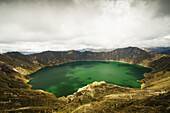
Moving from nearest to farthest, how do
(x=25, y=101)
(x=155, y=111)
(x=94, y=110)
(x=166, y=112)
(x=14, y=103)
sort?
(x=166, y=112) < (x=155, y=111) < (x=94, y=110) < (x=14, y=103) < (x=25, y=101)

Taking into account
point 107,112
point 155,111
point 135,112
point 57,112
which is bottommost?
point 57,112

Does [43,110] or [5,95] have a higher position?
[5,95]

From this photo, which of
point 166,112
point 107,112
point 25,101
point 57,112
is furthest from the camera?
point 25,101

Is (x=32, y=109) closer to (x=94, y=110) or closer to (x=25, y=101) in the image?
(x=25, y=101)

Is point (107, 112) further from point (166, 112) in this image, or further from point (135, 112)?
point (166, 112)

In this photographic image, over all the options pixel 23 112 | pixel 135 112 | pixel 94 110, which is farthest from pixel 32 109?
pixel 135 112

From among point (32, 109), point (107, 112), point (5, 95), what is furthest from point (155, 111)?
point (5, 95)

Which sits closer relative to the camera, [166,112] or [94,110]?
[166,112]

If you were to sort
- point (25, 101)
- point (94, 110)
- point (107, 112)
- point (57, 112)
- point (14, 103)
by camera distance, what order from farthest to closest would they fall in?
point (25, 101) → point (14, 103) → point (57, 112) → point (94, 110) → point (107, 112)

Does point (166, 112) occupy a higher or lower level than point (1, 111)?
higher
